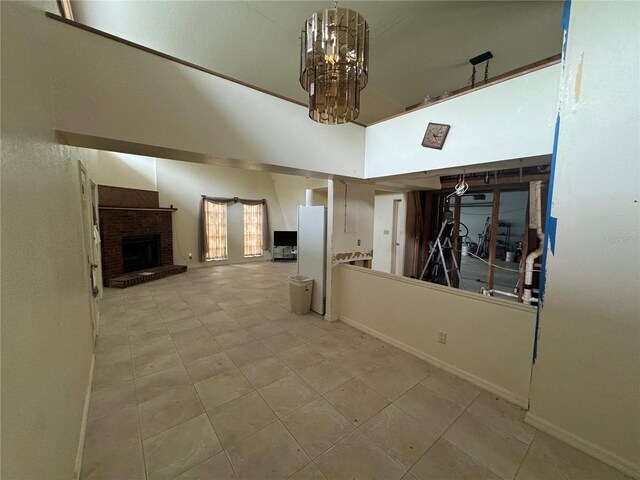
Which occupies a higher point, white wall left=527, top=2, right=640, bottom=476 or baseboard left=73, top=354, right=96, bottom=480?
white wall left=527, top=2, right=640, bottom=476

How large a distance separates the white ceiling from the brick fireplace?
3.58 m

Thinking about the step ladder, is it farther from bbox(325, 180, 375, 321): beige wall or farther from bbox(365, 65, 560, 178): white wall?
bbox(365, 65, 560, 178): white wall

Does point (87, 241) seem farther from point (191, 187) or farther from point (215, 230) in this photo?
point (215, 230)

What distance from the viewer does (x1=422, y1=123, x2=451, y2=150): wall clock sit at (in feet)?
7.91

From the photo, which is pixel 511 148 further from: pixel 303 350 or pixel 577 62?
pixel 303 350

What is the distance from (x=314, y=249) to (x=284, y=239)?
4431 mm

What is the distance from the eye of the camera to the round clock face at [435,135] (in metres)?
2.41

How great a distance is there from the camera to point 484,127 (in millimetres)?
2170

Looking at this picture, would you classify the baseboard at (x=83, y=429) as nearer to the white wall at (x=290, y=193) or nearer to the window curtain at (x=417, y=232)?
the window curtain at (x=417, y=232)

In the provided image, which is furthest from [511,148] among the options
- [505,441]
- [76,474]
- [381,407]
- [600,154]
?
[76,474]

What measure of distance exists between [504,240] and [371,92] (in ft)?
11.3

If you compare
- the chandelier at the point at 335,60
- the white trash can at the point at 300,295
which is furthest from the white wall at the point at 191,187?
the chandelier at the point at 335,60

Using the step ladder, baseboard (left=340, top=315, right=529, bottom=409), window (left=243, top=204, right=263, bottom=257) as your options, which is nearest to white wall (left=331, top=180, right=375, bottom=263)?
baseboard (left=340, top=315, right=529, bottom=409)

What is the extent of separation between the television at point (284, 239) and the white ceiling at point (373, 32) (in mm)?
4995
